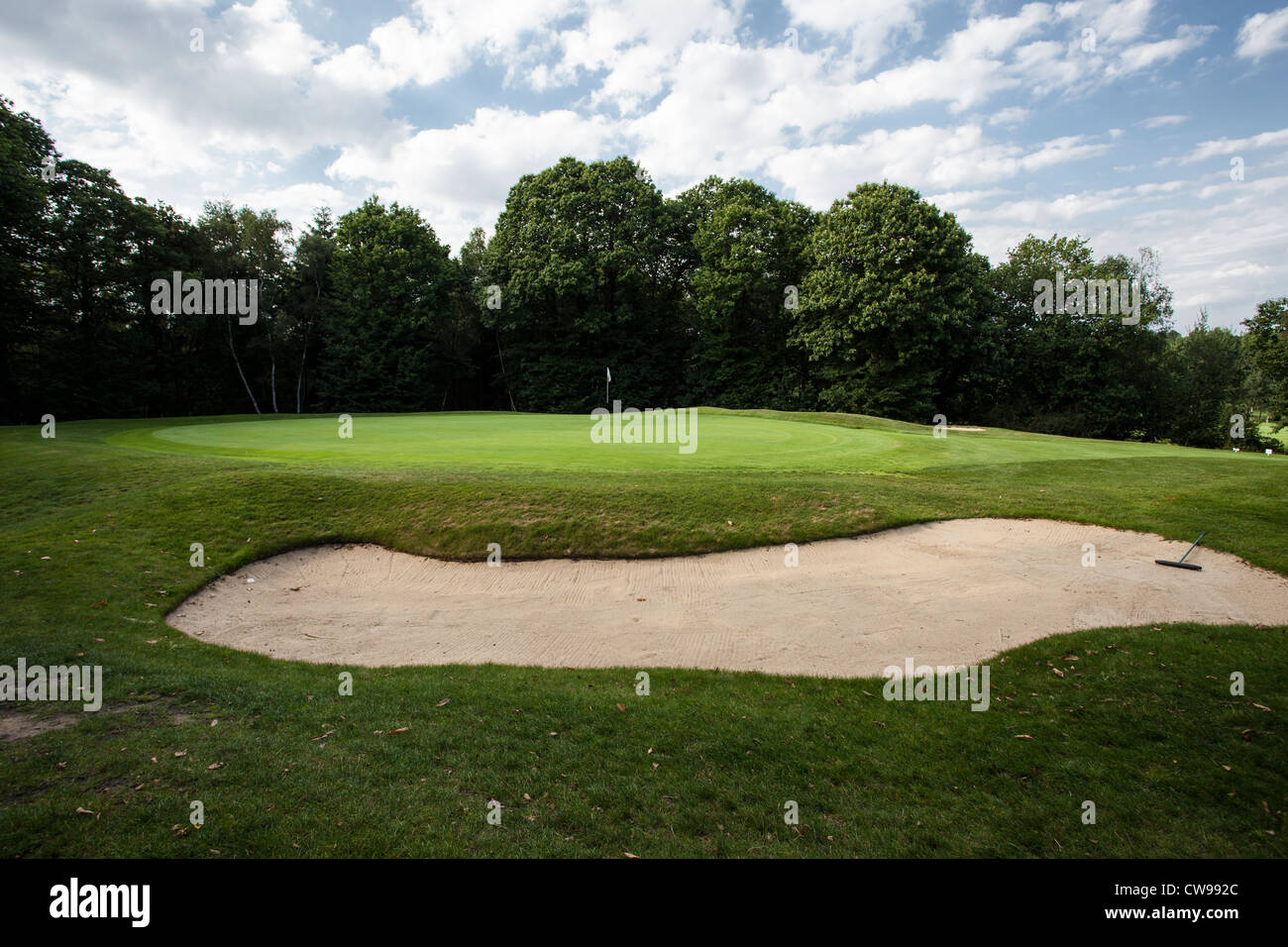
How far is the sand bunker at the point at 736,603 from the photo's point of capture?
23.4 ft

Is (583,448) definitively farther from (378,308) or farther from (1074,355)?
(1074,355)

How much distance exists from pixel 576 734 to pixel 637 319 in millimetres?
47006

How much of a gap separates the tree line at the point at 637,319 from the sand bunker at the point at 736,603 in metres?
32.8

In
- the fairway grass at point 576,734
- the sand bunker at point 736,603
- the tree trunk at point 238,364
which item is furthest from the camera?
the tree trunk at point 238,364

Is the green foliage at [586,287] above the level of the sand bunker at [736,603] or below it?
above

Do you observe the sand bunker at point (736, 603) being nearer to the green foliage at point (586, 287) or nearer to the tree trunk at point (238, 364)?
the green foliage at point (586, 287)

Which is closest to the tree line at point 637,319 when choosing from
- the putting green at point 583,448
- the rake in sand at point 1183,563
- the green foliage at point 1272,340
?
the green foliage at point 1272,340

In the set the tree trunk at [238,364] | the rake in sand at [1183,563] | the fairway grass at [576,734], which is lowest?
the fairway grass at [576,734]

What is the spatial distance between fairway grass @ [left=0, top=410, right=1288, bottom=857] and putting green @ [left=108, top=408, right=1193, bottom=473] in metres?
3.38

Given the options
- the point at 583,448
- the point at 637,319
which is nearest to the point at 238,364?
the point at 637,319

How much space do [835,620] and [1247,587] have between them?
5.89 meters
